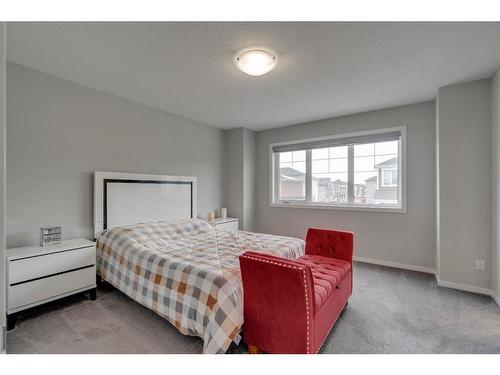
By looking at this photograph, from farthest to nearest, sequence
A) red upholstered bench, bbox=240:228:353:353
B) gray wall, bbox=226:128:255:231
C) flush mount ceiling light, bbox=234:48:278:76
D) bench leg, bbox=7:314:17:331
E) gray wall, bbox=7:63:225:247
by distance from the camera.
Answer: gray wall, bbox=226:128:255:231 → gray wall, bbox=7:63:225:247 → flush mount ceiling light, bbox=234:48:278:76 → bench leg, bbox=7:314:17:331 → red upholstered bench, bbox=240:228:353:353

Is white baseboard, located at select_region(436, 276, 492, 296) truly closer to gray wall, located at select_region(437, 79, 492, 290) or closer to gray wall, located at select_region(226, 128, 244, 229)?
gray wall, located at select_region(437, 79, 492, 290)

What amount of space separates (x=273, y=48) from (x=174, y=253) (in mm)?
2034

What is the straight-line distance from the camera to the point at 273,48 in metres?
1.99

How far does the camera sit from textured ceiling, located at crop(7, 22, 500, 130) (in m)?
1.77

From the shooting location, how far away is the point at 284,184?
462 cm

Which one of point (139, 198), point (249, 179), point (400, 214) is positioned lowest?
point (400, 214)

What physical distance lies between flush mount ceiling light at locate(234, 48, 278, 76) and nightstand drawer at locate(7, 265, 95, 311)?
8.11ft

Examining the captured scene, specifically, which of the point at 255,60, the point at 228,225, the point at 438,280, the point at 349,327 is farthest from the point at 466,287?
the point at 255,60

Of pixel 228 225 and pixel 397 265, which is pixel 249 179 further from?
pixel 397 265

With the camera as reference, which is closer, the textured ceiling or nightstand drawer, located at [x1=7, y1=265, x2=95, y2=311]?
the textured ceiling

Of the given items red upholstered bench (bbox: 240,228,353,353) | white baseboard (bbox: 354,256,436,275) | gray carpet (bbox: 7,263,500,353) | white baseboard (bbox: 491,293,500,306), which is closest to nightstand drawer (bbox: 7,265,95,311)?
gray carpet (bbox: 7,263,500,353)

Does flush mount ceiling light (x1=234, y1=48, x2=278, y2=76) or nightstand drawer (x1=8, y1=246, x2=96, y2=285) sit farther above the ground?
flush mount ceiling light (x1=234, y1=48, x2=278, y2=76)
